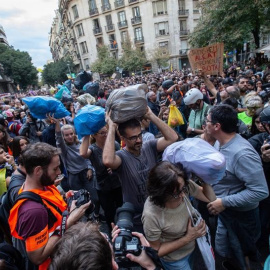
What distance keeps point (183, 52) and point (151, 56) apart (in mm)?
5742

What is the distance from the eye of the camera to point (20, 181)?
1980mm

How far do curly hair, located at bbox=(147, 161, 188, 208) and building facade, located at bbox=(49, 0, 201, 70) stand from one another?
36.5 metres

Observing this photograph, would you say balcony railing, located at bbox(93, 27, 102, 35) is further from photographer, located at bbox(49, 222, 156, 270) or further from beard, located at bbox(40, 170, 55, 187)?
photographer, located at bbox(49, 222, 156, 270)

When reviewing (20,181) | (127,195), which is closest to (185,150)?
(127,195)

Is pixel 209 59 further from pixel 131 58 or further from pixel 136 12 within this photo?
pixel 136 12

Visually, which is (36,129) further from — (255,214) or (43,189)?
(255,214)

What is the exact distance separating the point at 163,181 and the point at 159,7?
3853 centimetres

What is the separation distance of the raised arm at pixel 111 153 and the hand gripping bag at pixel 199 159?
1.65 ft

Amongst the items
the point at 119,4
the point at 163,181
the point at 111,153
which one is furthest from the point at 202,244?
the point at 119,4

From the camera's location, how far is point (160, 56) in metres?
33.2

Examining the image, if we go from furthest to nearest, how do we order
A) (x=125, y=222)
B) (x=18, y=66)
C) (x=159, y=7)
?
(x=18, y=66)
(x=159, y=7)
(x=125, y=222)

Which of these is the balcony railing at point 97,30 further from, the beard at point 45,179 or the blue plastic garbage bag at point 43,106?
the beard at point 45,179

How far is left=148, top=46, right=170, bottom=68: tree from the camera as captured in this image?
33188 mm

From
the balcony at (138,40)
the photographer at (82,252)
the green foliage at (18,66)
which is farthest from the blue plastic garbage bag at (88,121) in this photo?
the green foliage at (18,66)
